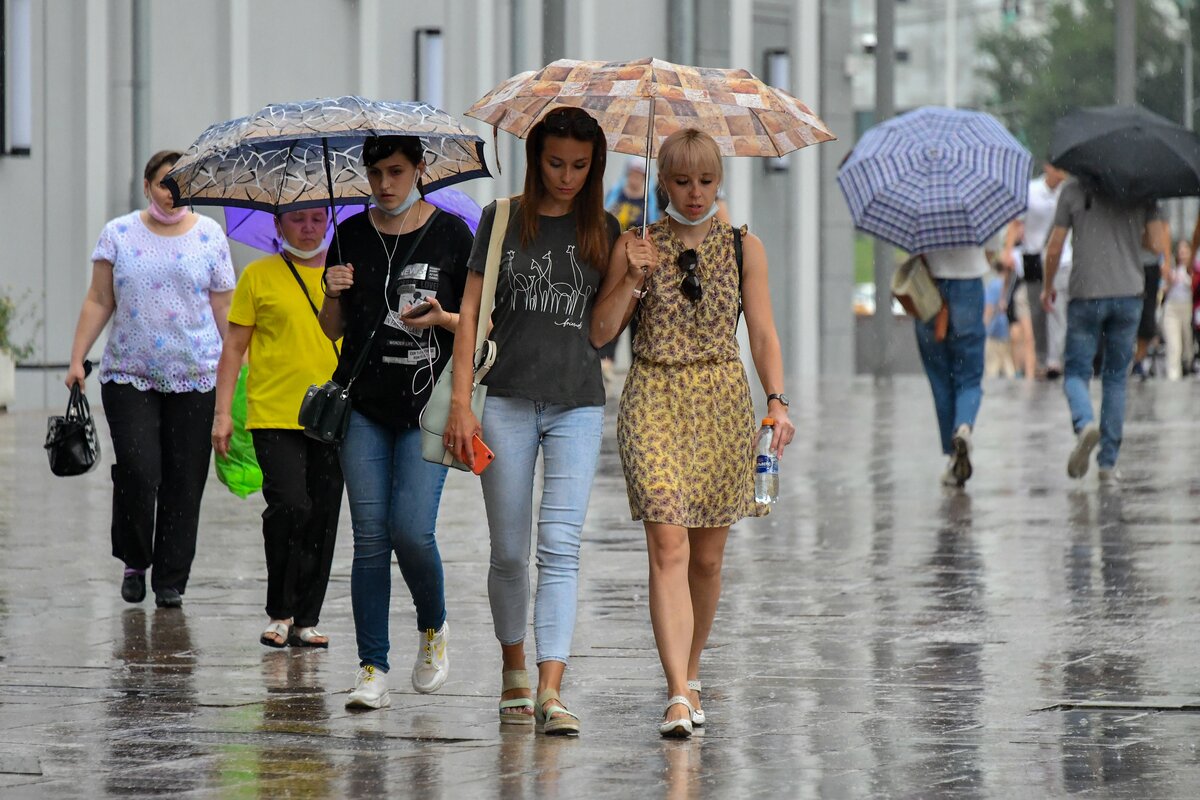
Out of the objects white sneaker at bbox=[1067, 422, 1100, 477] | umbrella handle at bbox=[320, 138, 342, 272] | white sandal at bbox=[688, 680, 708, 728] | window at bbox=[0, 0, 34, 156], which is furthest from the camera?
window at bbox=[0, 0, 34, 156]

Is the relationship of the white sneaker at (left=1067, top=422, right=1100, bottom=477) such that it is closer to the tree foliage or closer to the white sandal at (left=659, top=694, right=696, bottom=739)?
the white sandal at (left=659, top=694, right=696, bottom=739)

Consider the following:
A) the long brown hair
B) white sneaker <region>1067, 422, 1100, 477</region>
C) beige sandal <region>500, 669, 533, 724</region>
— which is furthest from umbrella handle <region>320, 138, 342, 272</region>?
white sneaker <region>1067, 422, 1100, 477</region>

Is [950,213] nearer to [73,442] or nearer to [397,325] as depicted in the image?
[73,442]

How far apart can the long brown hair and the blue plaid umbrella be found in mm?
6865

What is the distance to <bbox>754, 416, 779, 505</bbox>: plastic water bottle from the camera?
21.2 feet

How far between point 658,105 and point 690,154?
1.21 feet

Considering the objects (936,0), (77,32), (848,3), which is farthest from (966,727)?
(936,0)

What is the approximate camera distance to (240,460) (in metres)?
8.63

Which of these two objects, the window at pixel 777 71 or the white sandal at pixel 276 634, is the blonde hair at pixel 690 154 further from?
the window at pixel 777 71

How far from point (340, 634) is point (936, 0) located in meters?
37.2

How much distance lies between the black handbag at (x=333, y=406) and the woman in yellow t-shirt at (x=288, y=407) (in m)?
1.00

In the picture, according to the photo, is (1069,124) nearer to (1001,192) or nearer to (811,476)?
(1001,192)

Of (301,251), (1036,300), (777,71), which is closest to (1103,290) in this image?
(301,251)

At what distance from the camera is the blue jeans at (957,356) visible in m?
13.1
